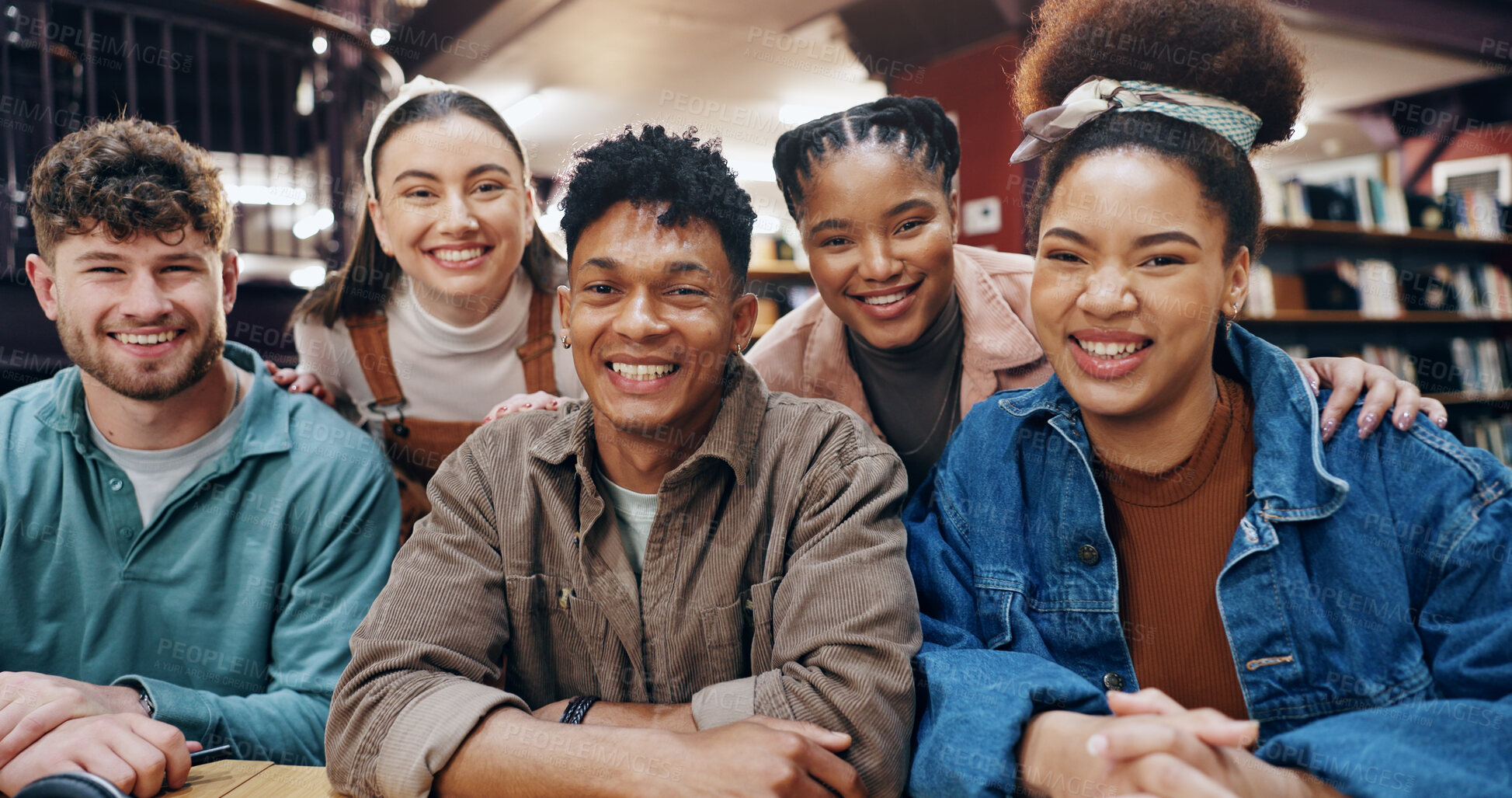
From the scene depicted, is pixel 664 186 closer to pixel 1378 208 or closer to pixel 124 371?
pixel 124 371

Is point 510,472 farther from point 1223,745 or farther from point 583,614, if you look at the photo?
point 1223,745

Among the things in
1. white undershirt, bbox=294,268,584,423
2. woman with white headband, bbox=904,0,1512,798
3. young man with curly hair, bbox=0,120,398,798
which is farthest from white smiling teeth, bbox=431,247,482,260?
woman with white headband, bbox=904,0,1512,798

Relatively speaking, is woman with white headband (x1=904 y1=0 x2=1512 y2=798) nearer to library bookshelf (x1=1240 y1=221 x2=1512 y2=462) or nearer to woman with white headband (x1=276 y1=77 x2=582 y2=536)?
woman with white headband (x1=276 y1=77 x2=582 y2=536)

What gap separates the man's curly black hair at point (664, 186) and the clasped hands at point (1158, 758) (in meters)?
0.87

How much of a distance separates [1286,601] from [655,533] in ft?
3.15

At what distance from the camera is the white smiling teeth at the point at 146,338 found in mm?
1778

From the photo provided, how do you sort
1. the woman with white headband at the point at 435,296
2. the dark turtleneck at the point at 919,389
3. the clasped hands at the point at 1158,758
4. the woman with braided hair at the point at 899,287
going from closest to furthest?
the clasped hands at the point at 1158,758 → the woman with braided hair at the point at 899,287 → the dark turtleneck at the point at 919,389 → the woman with white headband at the point at 435,296

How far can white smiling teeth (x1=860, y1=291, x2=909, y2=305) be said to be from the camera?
6.50 feet

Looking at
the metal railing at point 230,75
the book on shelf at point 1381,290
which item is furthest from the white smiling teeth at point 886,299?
the book on shelf at point 1381,290

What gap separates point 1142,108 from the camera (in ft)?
4.56

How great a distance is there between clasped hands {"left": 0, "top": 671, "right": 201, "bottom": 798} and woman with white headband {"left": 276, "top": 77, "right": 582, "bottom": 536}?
930mm

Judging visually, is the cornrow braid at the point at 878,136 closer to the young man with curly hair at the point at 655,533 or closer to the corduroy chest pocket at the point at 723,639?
the young man with curly hair at the point at 655,533

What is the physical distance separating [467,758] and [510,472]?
49 centimetres

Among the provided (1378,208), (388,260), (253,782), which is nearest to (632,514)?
(253,782)
